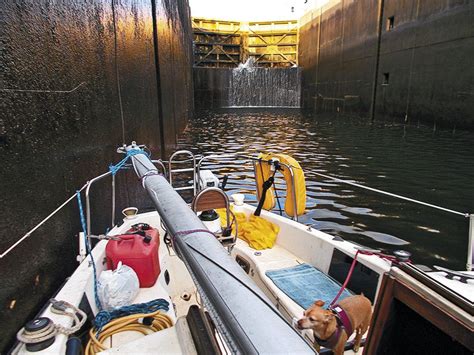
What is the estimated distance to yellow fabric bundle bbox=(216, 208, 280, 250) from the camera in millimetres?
3615

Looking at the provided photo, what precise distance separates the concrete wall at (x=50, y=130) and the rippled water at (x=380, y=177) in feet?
9.35

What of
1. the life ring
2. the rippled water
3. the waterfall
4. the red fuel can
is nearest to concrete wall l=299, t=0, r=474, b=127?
the rippled water

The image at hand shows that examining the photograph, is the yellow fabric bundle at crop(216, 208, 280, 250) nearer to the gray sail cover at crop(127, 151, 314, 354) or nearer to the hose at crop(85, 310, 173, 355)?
the hose at crop(85, 310, 173, 355)

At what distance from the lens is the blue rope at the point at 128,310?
199 centimetres

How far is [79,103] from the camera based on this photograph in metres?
2.94

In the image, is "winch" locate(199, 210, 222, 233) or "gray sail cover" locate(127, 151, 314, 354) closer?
"gray sail cover" locate(127, 151, 314, 354)

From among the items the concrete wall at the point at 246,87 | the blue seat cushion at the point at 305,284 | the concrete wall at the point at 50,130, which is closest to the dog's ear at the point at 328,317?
the blue seat cushion at the point at 305,284

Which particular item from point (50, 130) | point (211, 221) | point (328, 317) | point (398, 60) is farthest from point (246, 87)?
point (328, 317)

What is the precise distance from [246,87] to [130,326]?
26346 millimetres

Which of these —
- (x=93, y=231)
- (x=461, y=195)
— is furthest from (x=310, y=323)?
(x=461, y=195)

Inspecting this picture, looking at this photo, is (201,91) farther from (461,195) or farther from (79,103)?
(79,103)

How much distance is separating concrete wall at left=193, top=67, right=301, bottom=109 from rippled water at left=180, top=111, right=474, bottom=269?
12532 mm

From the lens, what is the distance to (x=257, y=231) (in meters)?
3.74

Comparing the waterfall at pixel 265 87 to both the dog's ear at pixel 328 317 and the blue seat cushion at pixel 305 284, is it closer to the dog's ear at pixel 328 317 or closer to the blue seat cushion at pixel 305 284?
the blue seat cushion at pixel 305 284
